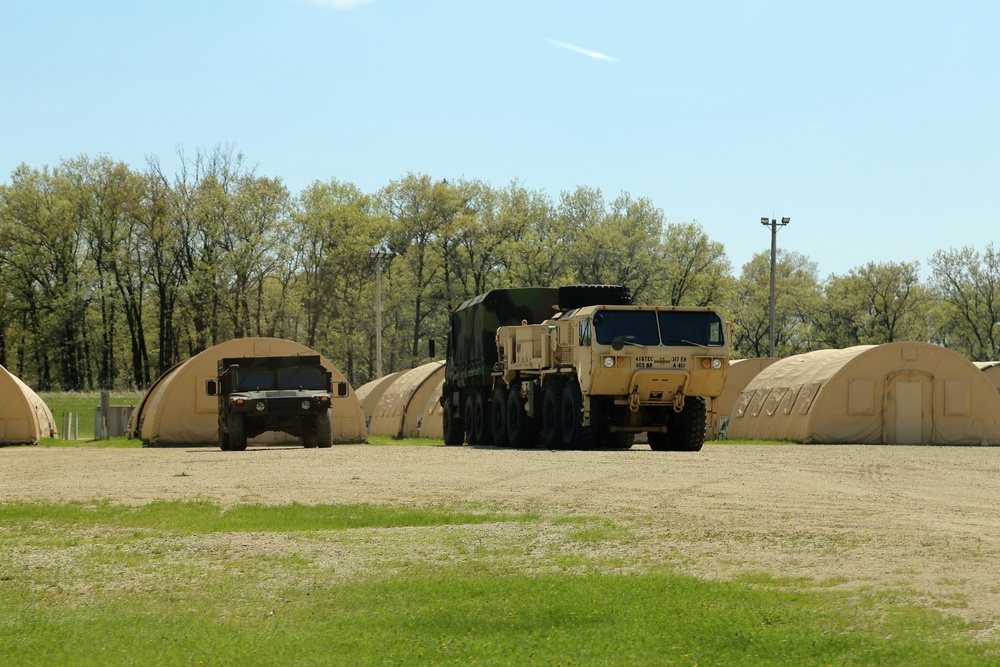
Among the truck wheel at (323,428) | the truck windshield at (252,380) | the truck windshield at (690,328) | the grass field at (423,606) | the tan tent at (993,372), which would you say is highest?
the truck windshield at (690,328)

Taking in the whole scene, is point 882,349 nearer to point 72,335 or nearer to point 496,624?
point 496,624

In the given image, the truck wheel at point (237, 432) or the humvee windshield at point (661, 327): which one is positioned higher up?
the humvee windshield at point (661, 327)

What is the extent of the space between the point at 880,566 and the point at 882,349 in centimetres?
2867

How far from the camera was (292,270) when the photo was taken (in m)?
79.2

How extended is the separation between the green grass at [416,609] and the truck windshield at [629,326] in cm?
1549

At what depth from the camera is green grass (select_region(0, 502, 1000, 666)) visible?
7.39 m

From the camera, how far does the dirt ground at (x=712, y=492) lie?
10406mm

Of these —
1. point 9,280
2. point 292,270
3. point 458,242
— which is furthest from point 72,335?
point 458,242

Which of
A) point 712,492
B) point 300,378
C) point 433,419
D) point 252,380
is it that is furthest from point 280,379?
point 712,492

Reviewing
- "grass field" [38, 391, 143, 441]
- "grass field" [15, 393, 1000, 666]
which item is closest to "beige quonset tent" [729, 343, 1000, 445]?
"grass field" [15, 393, 1000, 666]

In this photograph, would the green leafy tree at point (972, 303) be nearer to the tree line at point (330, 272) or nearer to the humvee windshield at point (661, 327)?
the tree line at point (330, 272)

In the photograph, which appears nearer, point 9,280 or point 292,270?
point 9,280

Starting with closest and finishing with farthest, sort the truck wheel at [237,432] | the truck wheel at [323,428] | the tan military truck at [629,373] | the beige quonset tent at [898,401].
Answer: the tan military truck at [629,373] → the truck wheel at [237,432] → the truck wheel at [323,428] → the beige quonset tent at [898,401]

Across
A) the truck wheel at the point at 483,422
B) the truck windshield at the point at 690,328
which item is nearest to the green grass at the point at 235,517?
the truck windshield at the point at 690,328
